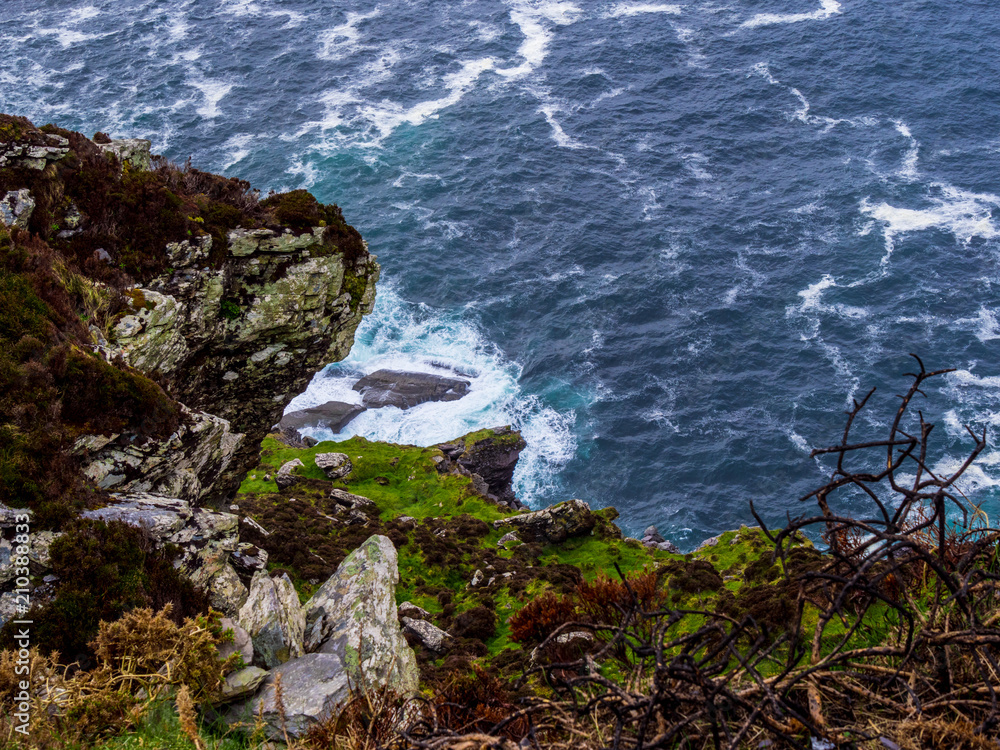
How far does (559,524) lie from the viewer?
102 ft

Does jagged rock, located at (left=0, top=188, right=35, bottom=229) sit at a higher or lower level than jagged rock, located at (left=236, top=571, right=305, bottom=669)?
higher

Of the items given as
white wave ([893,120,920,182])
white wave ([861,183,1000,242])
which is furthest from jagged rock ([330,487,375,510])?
white wave ([893,120,920,182])

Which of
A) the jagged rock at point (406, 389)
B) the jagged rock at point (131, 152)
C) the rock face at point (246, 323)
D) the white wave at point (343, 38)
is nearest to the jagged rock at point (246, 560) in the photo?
the rock face at point (246, 323)

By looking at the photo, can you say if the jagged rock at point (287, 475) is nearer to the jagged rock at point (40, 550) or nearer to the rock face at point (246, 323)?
the rock face at point (246, 323)

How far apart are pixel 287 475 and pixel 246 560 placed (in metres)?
20.8

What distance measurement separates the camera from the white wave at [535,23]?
9144 centimetres

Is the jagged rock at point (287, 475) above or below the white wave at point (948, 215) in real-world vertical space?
above

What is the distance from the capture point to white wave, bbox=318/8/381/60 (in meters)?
95.8

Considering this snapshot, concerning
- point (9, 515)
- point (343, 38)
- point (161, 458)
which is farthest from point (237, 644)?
point (343, 38)

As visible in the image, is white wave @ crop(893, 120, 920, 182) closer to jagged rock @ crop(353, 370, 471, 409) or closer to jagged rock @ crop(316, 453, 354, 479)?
jagged rock @ crop(353, 370, 471, 409)

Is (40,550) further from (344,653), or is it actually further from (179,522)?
(344,653)

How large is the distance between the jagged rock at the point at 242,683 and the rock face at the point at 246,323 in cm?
1004

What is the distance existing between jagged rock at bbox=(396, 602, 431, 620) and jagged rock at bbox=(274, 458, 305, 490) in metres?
15.5

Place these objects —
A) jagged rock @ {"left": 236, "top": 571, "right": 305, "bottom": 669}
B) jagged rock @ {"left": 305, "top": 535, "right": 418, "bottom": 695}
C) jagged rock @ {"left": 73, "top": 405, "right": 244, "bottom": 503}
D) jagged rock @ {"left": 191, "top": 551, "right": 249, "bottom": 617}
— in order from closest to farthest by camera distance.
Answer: jagged rock @ {"left": 236, "top": 571, "right": 305, "bottom": 669} → jagged rock @ {"left": 305, "top": 535, "right": 418, "bottom": 695} → jagged rock @ {"left": 191, "top": 551, "right": 249, "bottom": 617} → jagged rock @ {"left": 73, "top": 405, "right": 244, "bottom": 503}
